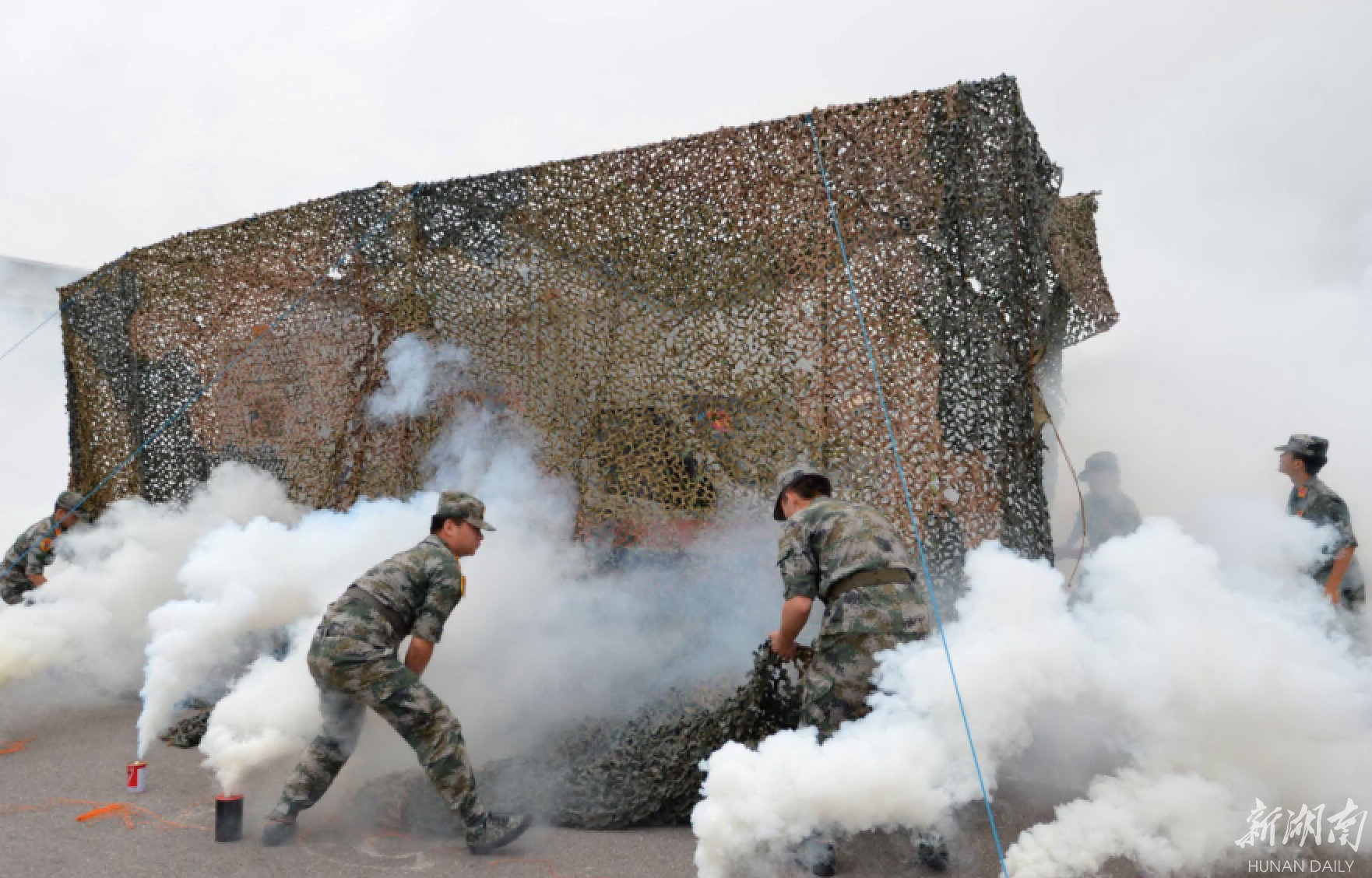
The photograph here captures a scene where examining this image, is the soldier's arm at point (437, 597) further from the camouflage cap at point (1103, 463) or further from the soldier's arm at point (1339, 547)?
the camouflage cap at point (1103, 463)

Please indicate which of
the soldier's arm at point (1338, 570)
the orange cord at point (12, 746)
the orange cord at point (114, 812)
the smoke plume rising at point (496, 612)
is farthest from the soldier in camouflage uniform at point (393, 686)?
the soldier's arm at point (1338, 570)

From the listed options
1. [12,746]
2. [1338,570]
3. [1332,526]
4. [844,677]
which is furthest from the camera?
[12,746]

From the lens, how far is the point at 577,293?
4758 mm

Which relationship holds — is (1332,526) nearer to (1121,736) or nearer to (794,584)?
(1121,736)

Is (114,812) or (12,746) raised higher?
(12,746)

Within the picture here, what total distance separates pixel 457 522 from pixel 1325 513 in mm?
4475

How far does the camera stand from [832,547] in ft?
10.6

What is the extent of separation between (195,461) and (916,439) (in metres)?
5.38

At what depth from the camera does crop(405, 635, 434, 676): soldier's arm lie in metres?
3.48

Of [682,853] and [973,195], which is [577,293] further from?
[682,853]

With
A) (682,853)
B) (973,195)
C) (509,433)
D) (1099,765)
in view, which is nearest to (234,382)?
(509,433)

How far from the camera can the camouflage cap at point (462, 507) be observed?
3.70m

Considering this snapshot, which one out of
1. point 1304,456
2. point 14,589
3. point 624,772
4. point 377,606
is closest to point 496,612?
point 377,606

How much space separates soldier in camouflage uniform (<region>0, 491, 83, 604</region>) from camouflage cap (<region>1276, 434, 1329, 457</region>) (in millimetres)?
8372
